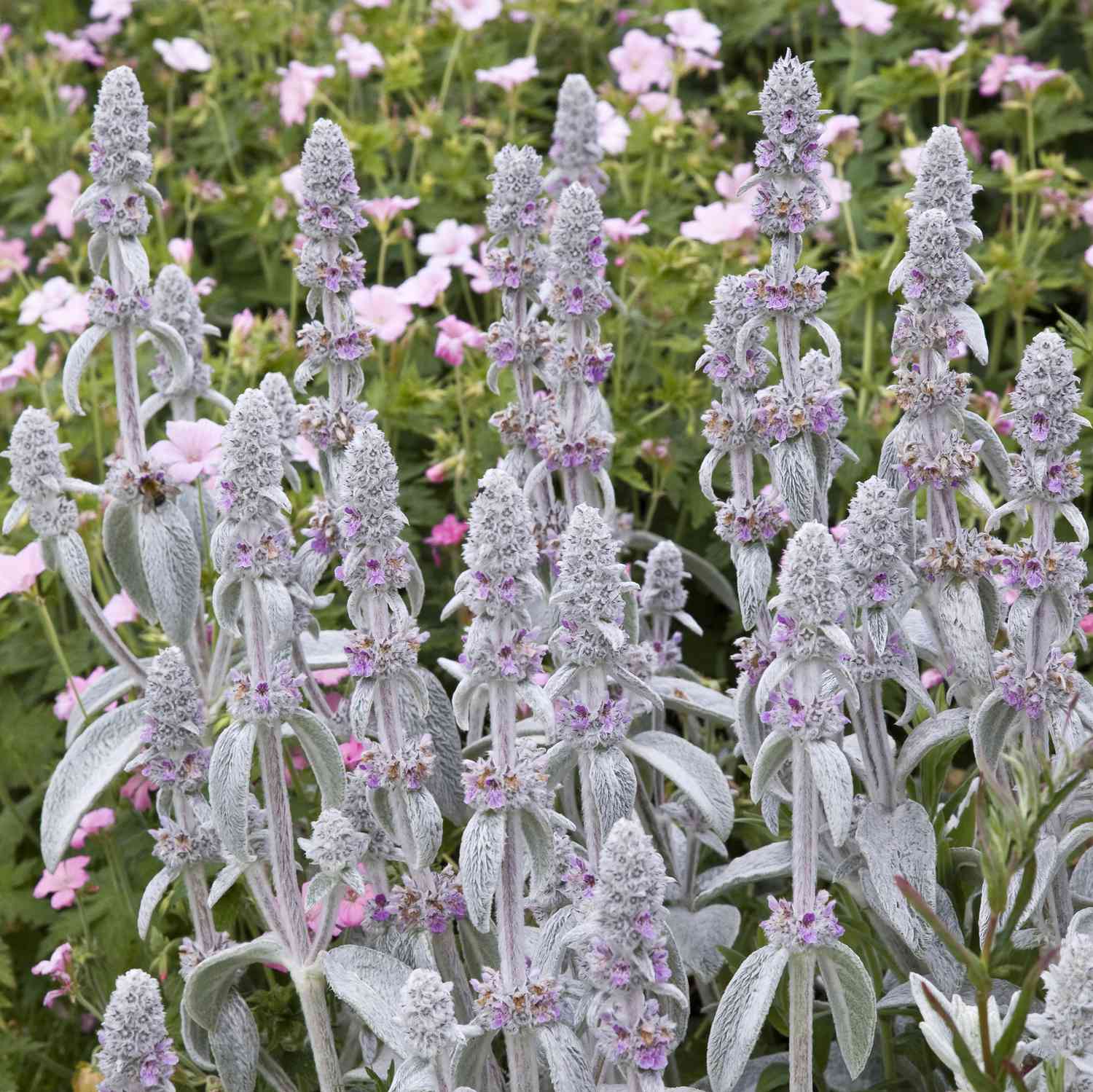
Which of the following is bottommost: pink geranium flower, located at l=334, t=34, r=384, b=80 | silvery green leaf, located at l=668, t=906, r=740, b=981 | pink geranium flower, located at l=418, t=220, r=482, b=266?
silvery green leaf, located at l=668, t=906, r=740, b=981

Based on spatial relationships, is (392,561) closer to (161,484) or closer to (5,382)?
(161,484)

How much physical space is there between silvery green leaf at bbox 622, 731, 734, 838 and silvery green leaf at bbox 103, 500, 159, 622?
1078mm

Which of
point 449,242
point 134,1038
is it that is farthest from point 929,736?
point 449,242

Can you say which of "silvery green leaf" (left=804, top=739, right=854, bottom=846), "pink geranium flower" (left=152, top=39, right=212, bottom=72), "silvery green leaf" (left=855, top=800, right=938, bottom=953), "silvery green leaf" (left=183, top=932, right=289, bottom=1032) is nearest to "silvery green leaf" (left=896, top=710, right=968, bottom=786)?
"silvery green leaf" (left=855, top=800, right=938, bottom=953)

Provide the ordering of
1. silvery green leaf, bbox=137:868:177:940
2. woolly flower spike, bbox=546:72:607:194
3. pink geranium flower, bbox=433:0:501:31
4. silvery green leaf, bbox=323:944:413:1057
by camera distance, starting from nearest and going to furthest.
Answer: silvery green leaf, bbox=323:944:413:1057, silvery green leaf, bbox=137:868:177:940, woolly flower spike, bbox=546:72:607:194, pink geranium flower, bbox=433:0:501:31

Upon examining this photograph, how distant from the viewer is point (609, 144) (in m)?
4.66

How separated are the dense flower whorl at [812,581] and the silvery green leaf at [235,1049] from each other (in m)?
1.31

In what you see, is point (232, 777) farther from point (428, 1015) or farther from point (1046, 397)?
point (1046, 397)

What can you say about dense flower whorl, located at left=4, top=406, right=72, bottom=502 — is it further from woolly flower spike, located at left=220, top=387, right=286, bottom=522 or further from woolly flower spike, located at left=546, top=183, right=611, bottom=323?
woolly flower spike, located at left=546, top=183, right=611, bottom=323

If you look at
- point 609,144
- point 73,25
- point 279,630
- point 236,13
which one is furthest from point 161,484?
point 73,25

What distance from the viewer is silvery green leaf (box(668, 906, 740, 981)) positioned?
2.93 m

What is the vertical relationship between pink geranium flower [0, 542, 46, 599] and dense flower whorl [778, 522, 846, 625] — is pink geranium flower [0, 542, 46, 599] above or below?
below

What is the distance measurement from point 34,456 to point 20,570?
0.58m

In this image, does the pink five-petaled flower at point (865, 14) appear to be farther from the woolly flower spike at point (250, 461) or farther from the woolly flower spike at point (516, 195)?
the woolly flower spike at point (250, 461)
